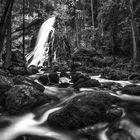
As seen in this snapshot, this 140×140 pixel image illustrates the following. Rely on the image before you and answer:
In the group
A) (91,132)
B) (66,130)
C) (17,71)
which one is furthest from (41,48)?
(91,132)

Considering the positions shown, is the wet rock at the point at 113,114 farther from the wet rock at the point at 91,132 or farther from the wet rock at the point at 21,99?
the wet rock at the point at 21,99

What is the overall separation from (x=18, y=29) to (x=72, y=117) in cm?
3356

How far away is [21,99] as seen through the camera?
726cm

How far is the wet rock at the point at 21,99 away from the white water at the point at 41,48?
19.8m

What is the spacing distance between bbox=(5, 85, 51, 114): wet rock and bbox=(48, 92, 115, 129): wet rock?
1.29 meters

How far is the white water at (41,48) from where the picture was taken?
28000mm

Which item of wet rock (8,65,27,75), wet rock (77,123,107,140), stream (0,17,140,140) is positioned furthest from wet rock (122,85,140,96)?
wet rock (8,65,27,75)

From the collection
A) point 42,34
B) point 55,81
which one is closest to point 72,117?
point 55,81

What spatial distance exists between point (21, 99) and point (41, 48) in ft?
73.8

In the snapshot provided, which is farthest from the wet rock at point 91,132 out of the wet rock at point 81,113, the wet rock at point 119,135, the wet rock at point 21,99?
the wet rock at point 21,99

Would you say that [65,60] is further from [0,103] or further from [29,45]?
[0,103]

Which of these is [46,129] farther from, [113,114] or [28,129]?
[113,114]

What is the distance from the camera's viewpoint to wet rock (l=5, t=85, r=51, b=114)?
7203 millimetres

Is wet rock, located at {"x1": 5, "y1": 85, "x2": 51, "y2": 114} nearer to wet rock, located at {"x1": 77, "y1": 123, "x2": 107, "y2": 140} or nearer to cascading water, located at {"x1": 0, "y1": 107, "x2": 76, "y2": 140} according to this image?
cascading water, located at {"x1": 0, "y1": 107, "x2": 76, "y2": 140}
